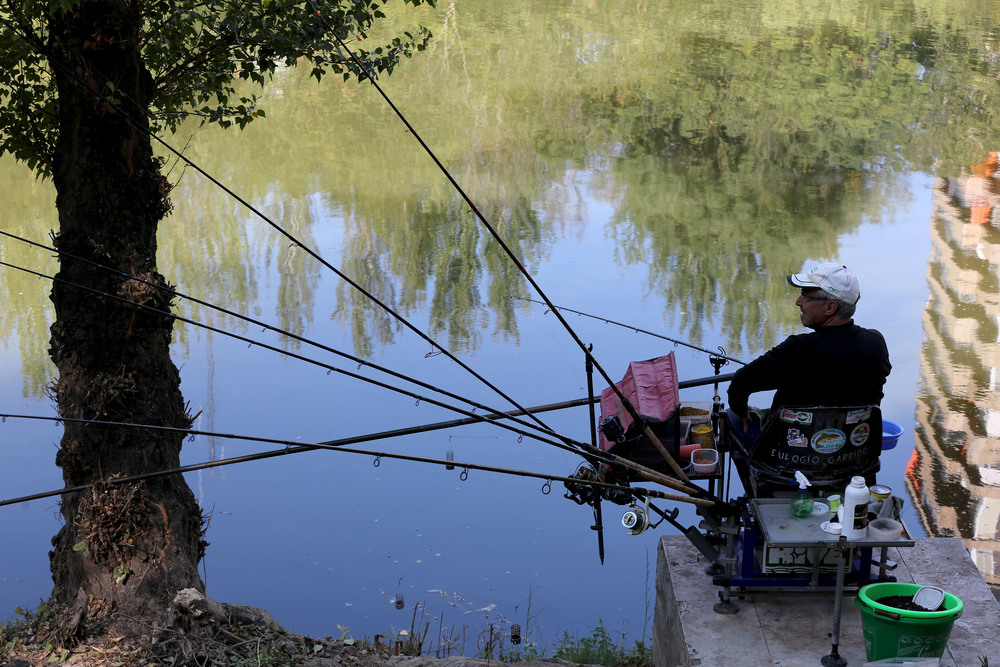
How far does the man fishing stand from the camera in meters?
3.38

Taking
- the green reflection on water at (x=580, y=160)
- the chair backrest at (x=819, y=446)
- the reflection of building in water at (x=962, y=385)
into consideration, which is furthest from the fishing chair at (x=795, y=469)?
the green reflection on water at (x=580, y=160)

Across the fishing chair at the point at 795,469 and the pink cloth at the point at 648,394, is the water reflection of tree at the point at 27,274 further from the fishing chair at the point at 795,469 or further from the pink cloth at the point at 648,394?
the fishing chair at the point at 795,469

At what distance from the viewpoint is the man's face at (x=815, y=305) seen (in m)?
3.43

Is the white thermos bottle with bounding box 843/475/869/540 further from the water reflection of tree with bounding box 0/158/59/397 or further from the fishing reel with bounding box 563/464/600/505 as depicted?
the water reflection of tree with bounding box 0/158/59/397

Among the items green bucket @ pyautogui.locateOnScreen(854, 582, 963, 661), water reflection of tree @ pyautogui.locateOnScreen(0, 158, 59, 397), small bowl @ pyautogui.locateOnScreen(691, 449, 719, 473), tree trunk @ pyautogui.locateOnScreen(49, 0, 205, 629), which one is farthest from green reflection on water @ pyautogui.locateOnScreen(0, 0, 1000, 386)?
green bucket @ pyautogui.locateOnScreen(854, 582, 963, 661)

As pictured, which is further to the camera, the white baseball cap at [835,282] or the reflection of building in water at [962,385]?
the reflection of building in water at [962,385]

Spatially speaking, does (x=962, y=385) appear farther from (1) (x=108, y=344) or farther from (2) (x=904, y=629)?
(1) (x=108, y=344)

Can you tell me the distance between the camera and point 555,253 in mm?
9414

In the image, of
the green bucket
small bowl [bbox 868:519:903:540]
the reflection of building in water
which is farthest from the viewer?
the reflection of building in water

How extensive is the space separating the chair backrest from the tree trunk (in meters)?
2.36

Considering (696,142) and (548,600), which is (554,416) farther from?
(696,142)

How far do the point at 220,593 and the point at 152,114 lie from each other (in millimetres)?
2342

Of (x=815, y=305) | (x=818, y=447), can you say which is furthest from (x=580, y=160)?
(x=818, y=447)

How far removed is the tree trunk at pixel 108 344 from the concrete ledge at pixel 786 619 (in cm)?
194
